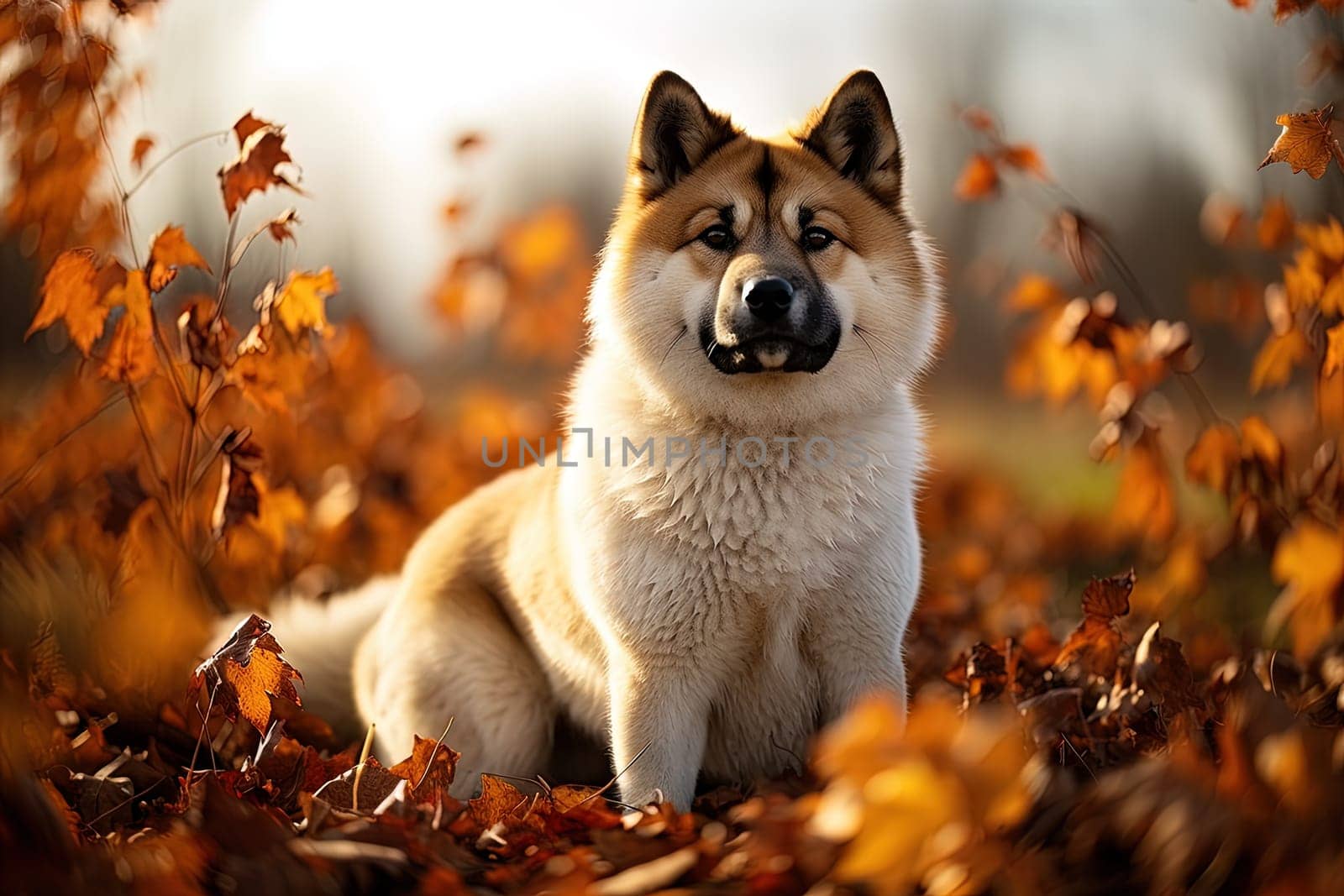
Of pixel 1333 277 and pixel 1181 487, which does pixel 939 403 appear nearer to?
pixel 1181 487

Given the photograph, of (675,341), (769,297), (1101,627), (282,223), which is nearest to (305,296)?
(282,223)

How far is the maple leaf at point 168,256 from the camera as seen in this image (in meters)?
2.79

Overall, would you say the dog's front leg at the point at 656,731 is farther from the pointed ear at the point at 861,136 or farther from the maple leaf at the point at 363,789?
the pointed ear at the point at 861,136

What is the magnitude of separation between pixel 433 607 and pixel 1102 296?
7.63ft

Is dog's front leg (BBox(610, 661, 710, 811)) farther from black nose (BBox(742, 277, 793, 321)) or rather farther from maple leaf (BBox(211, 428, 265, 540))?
maple leaf (BBox(211, 428, 265, 540))

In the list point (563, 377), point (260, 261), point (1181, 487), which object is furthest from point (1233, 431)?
point (563, 377)

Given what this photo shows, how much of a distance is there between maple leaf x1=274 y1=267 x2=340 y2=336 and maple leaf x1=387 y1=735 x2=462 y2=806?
48.2 inches

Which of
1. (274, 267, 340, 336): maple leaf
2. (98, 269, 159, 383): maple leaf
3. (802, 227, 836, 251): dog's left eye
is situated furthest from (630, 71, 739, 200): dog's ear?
(98, 269, 159, 383): maple leaf

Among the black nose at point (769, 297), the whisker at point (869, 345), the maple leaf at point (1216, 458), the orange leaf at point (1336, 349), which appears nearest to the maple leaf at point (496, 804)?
the black nose at point (769, 297)

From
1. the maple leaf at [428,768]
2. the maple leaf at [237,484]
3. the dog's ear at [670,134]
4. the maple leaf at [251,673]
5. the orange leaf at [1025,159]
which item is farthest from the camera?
the orange leaf at [1025,159]

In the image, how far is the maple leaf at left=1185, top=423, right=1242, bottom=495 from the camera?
3184 millimetres

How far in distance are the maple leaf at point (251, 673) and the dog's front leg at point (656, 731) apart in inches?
29.1

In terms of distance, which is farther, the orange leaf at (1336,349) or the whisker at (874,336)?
the whisker at (874,336)

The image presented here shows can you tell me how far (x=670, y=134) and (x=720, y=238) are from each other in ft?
1.19
